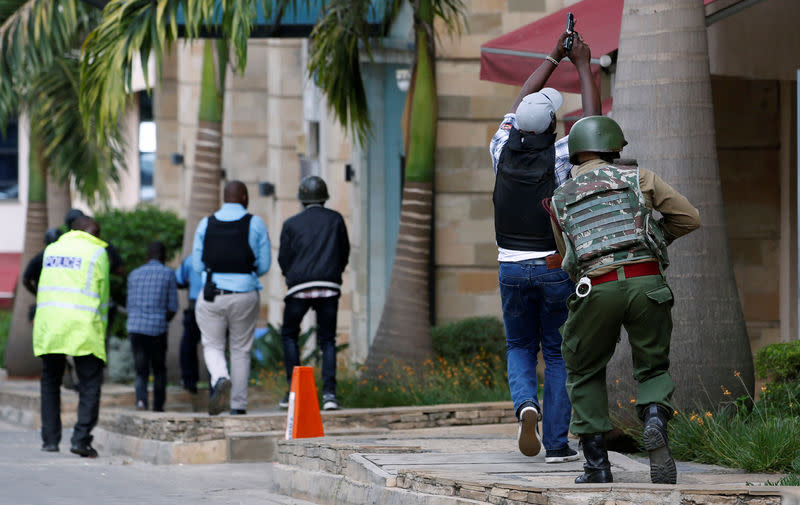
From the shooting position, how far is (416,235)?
13.4m

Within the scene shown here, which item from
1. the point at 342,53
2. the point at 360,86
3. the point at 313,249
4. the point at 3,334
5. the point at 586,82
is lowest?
the point at 3,334

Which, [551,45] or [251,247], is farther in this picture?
[251,247]

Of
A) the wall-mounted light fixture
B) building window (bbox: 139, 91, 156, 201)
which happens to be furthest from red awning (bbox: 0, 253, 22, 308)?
the wall-mounted light fixture

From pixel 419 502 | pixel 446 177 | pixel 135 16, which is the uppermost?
pixel 135 16

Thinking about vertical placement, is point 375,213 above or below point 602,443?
above

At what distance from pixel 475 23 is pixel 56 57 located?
6496mm

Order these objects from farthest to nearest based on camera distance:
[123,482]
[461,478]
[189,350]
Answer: [189,350] → [123,482] → [461,478]

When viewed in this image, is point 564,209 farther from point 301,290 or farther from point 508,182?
point 301,290

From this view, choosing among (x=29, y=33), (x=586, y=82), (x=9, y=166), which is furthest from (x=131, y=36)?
(x=9, y=166)

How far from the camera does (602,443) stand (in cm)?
656

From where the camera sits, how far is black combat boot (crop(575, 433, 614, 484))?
6.50 meters

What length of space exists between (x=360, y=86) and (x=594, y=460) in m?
7.74

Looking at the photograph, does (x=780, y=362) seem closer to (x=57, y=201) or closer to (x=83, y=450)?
(x=83, y=450)

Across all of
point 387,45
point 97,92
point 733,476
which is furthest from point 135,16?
point 733,476
